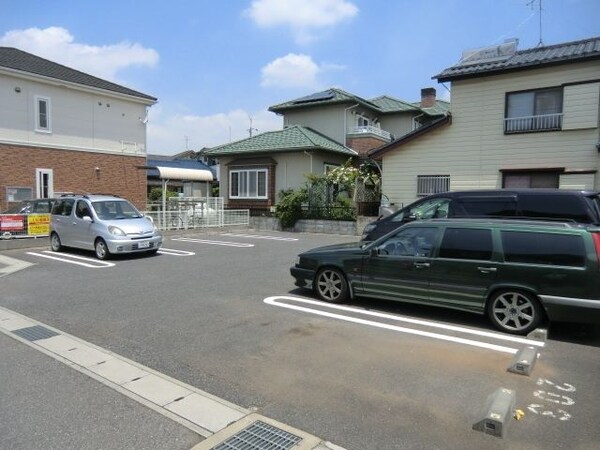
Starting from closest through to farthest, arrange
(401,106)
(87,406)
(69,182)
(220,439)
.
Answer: (220,439), (87,406), (69,182), (401,106)

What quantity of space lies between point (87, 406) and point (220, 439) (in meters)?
1.25

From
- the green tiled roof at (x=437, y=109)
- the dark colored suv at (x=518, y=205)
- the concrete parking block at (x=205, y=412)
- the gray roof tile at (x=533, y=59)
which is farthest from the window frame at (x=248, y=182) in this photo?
the concrete parking block at (x=205, y=412)

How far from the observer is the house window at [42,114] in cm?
1988

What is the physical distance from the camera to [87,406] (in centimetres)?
358

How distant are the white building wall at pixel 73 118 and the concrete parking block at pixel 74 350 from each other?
1727 cm

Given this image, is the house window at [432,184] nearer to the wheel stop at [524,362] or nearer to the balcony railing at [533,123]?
the balcony railing at [533,123]

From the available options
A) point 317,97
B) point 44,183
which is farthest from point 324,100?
point 44,183

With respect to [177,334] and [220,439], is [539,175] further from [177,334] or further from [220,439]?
[220,439]

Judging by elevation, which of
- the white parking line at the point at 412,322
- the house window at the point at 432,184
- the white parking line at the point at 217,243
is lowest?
the white parking line at the point at 412,322

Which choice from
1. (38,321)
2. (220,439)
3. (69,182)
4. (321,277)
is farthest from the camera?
(69,182)

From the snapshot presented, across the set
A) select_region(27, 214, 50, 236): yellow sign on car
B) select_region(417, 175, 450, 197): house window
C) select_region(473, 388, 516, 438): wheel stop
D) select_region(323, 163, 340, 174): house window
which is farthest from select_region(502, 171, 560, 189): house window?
select_region(27, 214, 50, 236): yellow sign on car

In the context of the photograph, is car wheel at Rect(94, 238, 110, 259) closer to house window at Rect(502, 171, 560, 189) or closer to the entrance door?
the entrance door

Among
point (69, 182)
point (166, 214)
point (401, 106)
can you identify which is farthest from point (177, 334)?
point (401, 106)

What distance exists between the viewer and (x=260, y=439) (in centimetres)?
315
